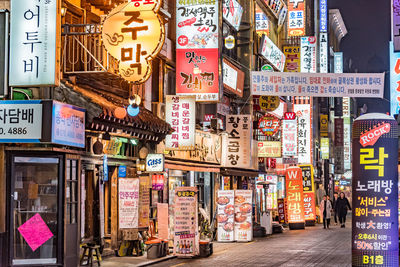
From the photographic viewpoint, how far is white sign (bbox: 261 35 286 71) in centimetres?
4562

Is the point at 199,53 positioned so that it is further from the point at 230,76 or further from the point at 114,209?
the point at 230,76

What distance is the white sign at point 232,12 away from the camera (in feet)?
123

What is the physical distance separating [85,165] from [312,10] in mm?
63338

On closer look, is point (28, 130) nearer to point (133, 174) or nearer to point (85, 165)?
point (85, 165)

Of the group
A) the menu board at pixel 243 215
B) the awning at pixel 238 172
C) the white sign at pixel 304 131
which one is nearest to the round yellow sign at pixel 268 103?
the awning at pixel 238 172

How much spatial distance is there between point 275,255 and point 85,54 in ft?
28.1

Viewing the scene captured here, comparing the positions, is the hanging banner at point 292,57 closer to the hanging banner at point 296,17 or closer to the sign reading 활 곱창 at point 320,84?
the hanging banner at point 296,17

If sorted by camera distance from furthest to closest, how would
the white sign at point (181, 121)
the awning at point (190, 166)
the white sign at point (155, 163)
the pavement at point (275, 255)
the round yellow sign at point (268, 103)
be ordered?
the round yellow sign at point (268, 103) → the awning at point (190, 166) → the white sign at point (181, 121) → the white sign at point (155, 163) → the pavement at point (275, 255)

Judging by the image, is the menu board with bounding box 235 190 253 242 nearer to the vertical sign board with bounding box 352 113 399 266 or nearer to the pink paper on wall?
the pink paper on wall

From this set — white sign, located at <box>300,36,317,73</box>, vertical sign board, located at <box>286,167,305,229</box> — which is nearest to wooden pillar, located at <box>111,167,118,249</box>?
vertical sign board, located at <box>286,167,305,229</box>

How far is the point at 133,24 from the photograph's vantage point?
19.2 m

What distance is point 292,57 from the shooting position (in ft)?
177

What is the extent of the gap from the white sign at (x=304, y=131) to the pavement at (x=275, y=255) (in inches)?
1088

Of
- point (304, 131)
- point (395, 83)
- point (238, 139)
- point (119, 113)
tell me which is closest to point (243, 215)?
point (238, 139)
